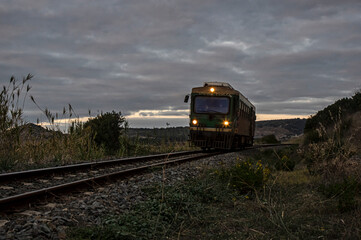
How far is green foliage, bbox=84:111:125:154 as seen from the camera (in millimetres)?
14094

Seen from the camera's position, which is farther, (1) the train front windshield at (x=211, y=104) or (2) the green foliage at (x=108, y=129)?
(1) the train front windshield at (x=211, y=104)

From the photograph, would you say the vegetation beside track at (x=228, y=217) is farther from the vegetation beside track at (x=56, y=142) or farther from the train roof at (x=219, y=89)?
the train roof at (x=219, y=89)

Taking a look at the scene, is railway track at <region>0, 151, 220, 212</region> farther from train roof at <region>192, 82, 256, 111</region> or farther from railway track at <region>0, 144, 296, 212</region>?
train roof at <region>192, 82, 256, 111</region>

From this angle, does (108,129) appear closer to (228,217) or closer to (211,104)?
(211,104)

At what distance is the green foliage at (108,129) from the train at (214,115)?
3909 millimetres

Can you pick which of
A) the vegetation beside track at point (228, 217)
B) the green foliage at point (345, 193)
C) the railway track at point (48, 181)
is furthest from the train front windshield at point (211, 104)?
the green foliage at point (345, 193)

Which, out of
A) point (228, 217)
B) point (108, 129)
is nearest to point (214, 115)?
point (108, 129)

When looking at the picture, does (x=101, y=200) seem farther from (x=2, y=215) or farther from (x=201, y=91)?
(x=201, y=91)

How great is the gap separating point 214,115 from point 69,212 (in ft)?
43.1

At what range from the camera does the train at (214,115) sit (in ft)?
55.3

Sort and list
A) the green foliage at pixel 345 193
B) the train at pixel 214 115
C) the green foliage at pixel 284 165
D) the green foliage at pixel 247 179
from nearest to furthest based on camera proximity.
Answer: the green foliage at pixel 345 193 < the green foliage at pixel 247 179 < the green foliage at pixel 284 165 < the train at pixel 214 115

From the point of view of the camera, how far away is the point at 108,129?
1415cm

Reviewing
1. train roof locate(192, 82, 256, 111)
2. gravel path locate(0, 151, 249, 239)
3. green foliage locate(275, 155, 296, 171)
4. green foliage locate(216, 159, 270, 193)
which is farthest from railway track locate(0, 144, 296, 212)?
train roof locate(192, 82, 256, 111)

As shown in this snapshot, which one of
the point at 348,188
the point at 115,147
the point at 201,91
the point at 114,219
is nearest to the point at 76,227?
the point at 114,219
